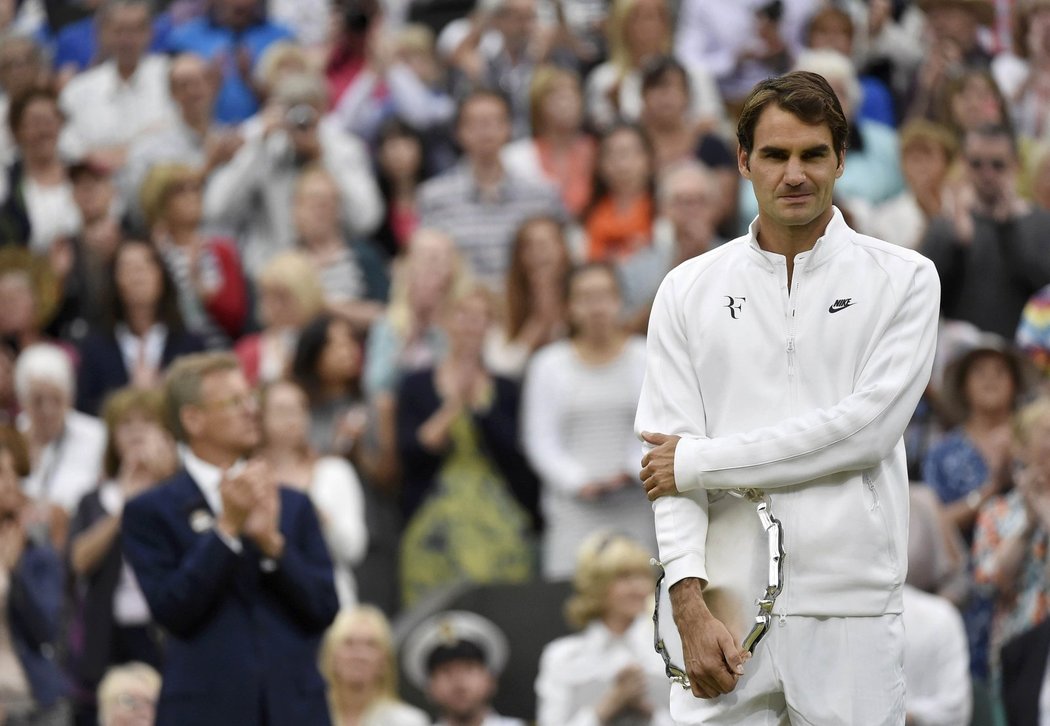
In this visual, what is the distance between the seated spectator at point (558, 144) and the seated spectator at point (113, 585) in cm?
342

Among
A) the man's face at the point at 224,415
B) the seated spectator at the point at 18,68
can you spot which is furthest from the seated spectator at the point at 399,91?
the man's face at the point at 224,415

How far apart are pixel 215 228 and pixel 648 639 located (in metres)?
4.78

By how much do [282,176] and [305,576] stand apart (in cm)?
571

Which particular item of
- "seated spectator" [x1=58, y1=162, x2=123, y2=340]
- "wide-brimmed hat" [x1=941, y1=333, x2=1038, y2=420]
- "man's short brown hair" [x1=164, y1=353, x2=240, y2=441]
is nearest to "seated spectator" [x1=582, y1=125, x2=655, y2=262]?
"wide-brimmed hat" [x1=941, y1=333, x2=1038, y2=420]

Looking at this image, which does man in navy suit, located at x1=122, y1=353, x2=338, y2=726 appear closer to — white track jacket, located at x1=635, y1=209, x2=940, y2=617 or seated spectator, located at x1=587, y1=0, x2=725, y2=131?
white track jacket, located at x1=635, y1=209, x2=940, y2=617

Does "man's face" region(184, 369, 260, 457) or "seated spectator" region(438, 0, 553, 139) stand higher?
"seated spectator" region(438, 0, 553, 139)

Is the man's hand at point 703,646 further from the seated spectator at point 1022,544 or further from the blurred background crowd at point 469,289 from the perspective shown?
the seated spectator at point 1022,544

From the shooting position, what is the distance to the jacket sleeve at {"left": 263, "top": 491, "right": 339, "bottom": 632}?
6238 millimetres

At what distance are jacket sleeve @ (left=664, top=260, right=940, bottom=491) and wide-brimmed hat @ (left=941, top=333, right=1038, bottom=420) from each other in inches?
192

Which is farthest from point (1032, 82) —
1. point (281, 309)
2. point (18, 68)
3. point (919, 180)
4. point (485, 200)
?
point (18, 68)

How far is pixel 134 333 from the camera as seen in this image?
35.1 ft

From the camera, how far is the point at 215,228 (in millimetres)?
11703

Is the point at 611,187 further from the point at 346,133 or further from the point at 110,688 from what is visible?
the point at 110,688

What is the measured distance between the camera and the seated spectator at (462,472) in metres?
9.40
